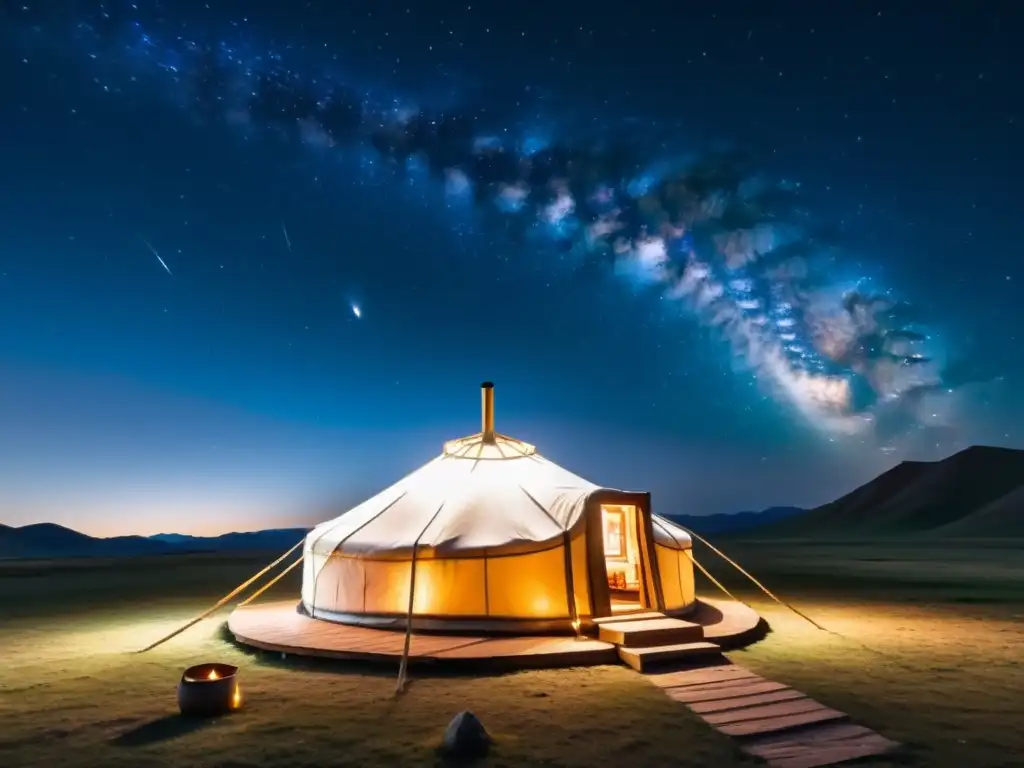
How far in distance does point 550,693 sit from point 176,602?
12.0 m

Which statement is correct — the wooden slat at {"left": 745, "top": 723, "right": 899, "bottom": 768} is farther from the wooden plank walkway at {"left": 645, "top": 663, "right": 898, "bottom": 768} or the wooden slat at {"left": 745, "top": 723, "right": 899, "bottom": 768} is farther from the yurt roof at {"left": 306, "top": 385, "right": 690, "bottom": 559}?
the yurt roof at {"left": 306, "top": 385, "right": 690, "bottom": 559}

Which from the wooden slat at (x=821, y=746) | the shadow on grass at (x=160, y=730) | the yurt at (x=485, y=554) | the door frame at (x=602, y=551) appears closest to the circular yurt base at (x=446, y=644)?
the yurt at (x=485, y=554)

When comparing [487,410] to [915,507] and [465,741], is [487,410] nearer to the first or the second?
[465,741]

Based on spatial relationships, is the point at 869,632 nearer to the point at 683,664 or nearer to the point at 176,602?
the point at 683,664

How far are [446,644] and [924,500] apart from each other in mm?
91934

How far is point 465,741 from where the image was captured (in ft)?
18.5

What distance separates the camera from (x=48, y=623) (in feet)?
44.0

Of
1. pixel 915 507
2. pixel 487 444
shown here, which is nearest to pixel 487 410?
pixel 487 444

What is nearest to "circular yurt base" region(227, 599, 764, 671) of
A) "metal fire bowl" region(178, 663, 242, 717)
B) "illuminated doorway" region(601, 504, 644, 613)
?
"illuminated doorway" region(601, 504, 644, 613)

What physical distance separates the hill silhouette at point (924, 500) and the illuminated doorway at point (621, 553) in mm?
65336

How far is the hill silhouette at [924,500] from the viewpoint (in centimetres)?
7581

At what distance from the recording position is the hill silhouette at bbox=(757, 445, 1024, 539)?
75812 millimetres

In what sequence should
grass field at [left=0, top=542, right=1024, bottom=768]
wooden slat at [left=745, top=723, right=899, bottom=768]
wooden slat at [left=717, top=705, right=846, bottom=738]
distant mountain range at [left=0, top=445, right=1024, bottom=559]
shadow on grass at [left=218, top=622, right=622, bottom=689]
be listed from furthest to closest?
1. distant mountain range at [left=0, top=445, right=1024, bottom=559]
2. shadow on grass at [left=218, top=622, right=622, bottom=689]
3. wooden slat at [left=717, top=705, right=846, bottom=738]
4. grass field at [left=0, top=542, right=1024, bottom=768]
5. wooden slat at [left=745, top=723, right=899, bottom=768]

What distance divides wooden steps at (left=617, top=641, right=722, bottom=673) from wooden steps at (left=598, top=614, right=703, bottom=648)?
0.09 meters
